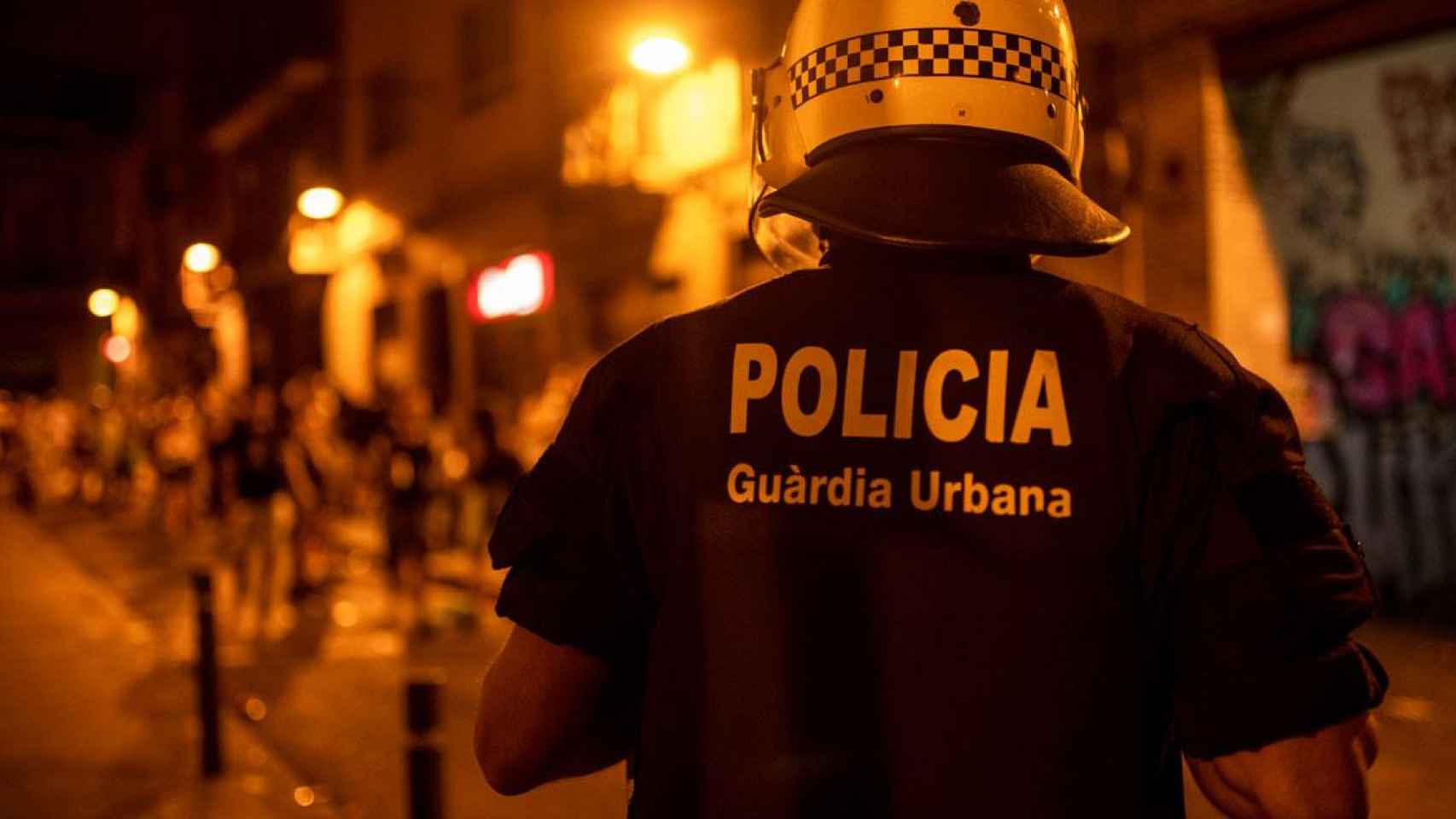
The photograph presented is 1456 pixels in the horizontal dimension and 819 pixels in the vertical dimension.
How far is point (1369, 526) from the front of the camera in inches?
309

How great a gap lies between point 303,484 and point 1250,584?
9.75 meters

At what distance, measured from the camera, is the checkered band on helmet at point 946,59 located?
60.6 inches

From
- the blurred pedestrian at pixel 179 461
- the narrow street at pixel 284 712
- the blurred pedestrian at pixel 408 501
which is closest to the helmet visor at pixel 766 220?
the narrow street at pixel 284 712

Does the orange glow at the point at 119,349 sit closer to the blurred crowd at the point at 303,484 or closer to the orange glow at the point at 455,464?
the blurred crowd at the point at 303,484

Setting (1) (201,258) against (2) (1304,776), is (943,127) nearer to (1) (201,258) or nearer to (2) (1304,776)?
(2) (1304,776)

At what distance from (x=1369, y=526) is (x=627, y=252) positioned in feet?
25.0

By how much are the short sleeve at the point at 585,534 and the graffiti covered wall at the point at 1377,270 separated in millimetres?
7297

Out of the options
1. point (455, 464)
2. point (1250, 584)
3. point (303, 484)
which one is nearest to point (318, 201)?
point (455, 464)

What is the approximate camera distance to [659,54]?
1025cm

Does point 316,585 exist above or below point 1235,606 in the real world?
below

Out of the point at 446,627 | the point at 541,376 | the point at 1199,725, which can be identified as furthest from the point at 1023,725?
the point at 541,376

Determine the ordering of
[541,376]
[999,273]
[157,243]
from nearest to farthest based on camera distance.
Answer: [999,273] → [541,376] → [157,243]

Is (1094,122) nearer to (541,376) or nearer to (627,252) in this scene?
(627,252)

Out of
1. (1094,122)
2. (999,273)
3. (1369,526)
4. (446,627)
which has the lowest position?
(446,627)
